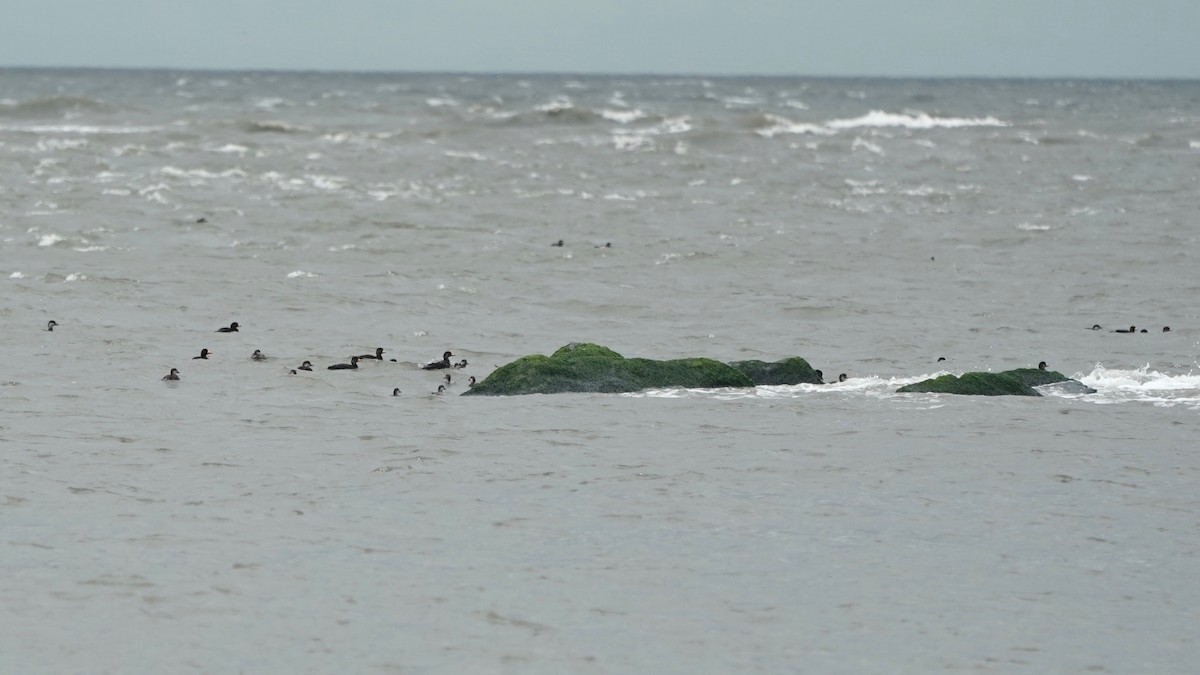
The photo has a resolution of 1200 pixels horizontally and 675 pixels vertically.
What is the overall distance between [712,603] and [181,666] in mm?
2729

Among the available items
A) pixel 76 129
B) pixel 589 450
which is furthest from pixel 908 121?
pixel 589 450

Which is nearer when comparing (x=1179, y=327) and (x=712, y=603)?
(x=712, y=603)

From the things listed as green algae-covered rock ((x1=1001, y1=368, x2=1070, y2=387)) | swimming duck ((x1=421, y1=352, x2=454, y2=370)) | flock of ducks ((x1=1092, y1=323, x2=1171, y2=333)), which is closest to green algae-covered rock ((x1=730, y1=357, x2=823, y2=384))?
green algae-covered rock ((x1=1001, y1=368, x2=1070, y2=387))

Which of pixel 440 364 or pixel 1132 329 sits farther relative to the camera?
pixel 1132 329

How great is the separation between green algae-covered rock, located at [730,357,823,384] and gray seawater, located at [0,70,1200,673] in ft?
0.87

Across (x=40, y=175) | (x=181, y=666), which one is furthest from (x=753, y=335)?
(x=40, y=175)

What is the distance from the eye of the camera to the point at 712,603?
8.29 metres

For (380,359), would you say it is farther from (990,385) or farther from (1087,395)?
(1087,395)

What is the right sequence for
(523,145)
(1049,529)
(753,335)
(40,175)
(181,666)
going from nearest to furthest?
(181,666), (1049,529), (753,335), (40,175), (523,145)

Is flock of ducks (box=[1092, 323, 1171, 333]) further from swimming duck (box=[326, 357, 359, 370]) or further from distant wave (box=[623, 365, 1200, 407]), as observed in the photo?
swimming duck (box=[326, 357, 359, 370])

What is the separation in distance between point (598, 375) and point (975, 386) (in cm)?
341

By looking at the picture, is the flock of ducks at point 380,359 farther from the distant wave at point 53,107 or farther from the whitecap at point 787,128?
the distant wave at point 53,107

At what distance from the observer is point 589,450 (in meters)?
11.7

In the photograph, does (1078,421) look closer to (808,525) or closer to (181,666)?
(808,525)
